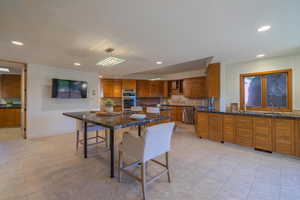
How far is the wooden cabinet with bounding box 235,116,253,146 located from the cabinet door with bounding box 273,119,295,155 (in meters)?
0.43

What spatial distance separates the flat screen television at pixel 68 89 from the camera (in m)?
4.25

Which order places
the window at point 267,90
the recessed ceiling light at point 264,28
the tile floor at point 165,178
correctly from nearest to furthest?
1. the tile floor at point 165,178
2. the recessed ceiling light at point 264,28
3. the window at point 267,90

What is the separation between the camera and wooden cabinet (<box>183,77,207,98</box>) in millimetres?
5824

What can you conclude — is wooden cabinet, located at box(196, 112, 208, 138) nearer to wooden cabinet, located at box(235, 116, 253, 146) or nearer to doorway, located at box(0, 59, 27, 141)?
wooden cabinet, located at box(235, 116, 253, 146)

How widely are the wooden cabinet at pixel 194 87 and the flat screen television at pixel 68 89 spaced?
4327mm

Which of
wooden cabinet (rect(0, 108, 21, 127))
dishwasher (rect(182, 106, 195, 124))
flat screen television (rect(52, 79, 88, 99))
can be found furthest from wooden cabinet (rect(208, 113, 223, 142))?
wooden cabinet (rect(0, 108, 21, 127))

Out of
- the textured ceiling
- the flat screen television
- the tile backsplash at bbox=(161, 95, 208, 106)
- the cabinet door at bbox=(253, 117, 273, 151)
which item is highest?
the textured ceiling

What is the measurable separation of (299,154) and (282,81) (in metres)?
1.73

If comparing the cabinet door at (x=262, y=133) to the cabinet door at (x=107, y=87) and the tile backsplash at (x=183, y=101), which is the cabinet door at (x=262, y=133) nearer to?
the tile backsplash at (x=183, y=101)

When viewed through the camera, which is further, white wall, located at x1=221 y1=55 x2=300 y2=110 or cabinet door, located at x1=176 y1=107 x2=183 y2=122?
cabinet door, located at x1=176 y1=107 x2=183 y2=122

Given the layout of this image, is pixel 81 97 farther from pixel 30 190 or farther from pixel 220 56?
pixel 220 56

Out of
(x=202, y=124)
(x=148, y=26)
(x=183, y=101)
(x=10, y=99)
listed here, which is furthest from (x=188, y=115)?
(x=10, y=99)

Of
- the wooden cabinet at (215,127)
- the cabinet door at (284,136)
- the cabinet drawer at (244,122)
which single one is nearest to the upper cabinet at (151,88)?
the wooden cabinet at (215,127)

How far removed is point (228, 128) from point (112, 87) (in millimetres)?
5253
